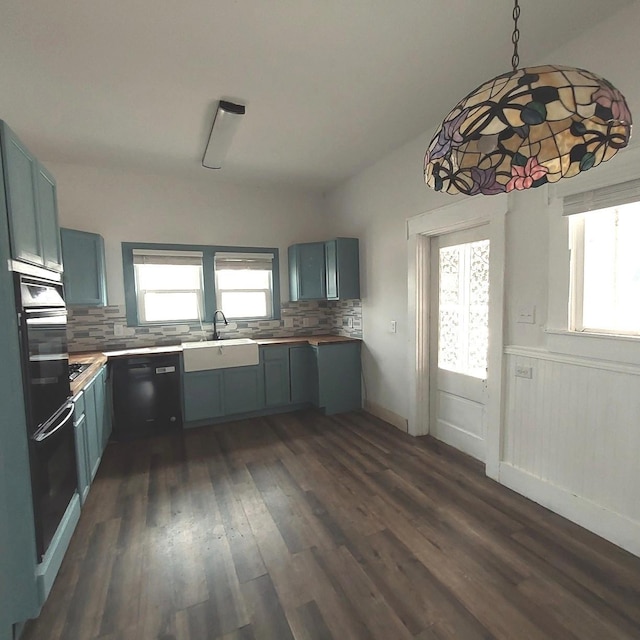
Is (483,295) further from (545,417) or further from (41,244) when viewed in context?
(41,244)

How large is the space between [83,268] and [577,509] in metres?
4.40

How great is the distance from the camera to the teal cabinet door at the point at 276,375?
397 cm

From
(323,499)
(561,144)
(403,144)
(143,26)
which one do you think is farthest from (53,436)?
(403,144)

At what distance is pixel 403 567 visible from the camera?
174 cm

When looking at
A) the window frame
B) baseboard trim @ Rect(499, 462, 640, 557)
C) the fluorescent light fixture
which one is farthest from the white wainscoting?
the window frame

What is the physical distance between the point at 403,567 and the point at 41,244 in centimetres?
255

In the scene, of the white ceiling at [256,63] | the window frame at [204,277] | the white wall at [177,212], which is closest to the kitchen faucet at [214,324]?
the window frame at [204,277]

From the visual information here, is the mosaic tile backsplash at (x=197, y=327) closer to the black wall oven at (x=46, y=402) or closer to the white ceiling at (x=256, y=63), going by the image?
the white ceiling at (x=256, y=63)

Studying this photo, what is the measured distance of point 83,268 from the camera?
3336 millimetres

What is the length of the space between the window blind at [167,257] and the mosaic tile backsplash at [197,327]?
0.60 metres

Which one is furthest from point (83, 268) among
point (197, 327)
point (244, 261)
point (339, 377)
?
point (339, 377)

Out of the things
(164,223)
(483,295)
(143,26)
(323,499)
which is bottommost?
(323,499)

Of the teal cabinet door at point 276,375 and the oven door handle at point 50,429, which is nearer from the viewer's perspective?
the oven door handle at point 50,429

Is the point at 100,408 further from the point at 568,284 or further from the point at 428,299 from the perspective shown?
the point at 568,284
